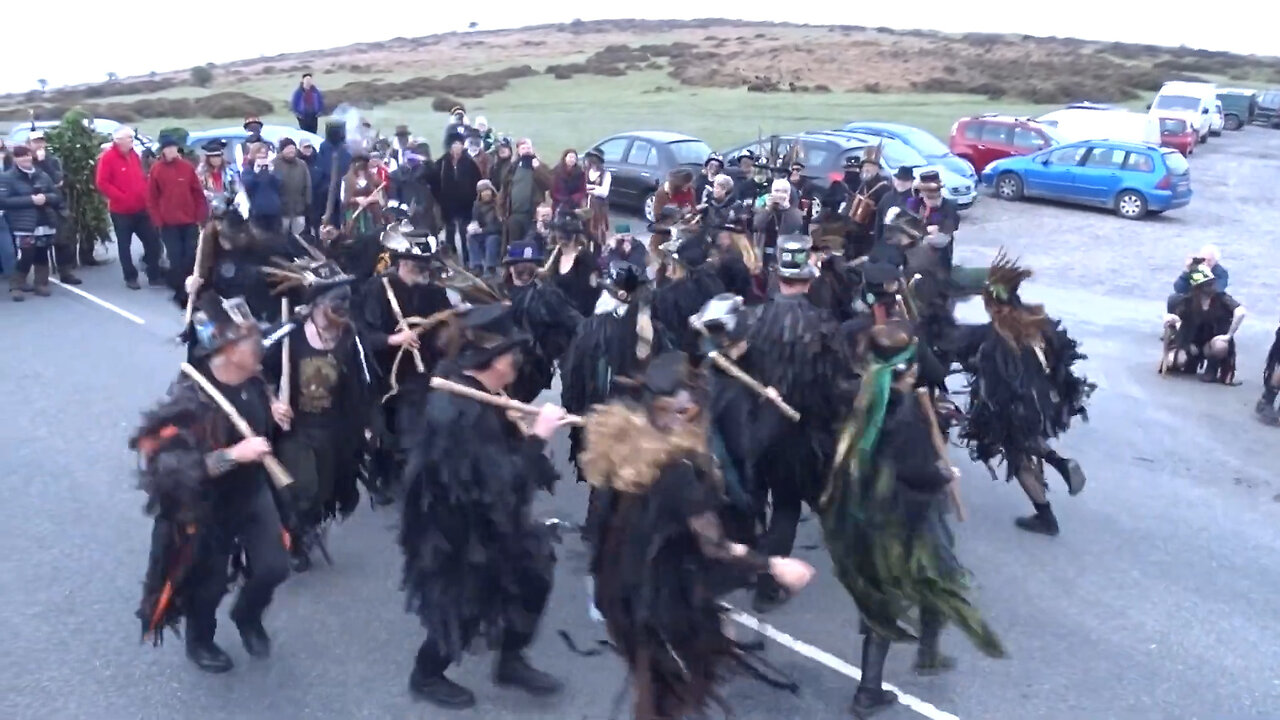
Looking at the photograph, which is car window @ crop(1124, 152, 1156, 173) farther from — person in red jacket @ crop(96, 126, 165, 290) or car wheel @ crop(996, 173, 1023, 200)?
person in red jacket @ crop(96, 126, 165, 290)

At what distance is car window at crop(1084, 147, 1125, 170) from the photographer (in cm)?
2373

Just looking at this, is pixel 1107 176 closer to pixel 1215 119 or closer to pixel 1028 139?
pixel 1028 139

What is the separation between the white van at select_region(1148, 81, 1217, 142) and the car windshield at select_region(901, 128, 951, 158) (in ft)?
45.9

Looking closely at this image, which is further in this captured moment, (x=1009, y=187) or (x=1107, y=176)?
(x=1009, y=187)

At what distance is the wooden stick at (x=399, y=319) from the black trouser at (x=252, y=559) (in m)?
1.80

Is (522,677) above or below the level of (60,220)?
below

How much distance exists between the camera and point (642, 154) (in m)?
21.0

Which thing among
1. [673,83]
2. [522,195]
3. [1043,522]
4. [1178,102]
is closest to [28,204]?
[522,195]

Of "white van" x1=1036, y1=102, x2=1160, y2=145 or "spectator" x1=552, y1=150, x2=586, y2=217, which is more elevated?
"spectator" x1=552, y1=150, x2=586, y2=217

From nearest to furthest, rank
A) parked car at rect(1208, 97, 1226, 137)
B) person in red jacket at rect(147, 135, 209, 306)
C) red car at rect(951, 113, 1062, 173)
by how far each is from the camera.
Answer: person in red jacket at rect(147, 135, 209, 306), red car at rect(951, 113, 1062, 173), parked car at rect(1208, 97, 1226, 137)

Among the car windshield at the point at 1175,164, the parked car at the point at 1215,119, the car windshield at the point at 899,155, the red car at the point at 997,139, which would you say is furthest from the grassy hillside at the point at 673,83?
the car windshield at the point at 1175,164

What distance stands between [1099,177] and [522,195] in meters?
14.0

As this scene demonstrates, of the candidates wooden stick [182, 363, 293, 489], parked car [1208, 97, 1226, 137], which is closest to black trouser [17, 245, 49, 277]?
wooden stick [182, 363, 293, 489]

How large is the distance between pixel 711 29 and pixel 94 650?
4111 inches
